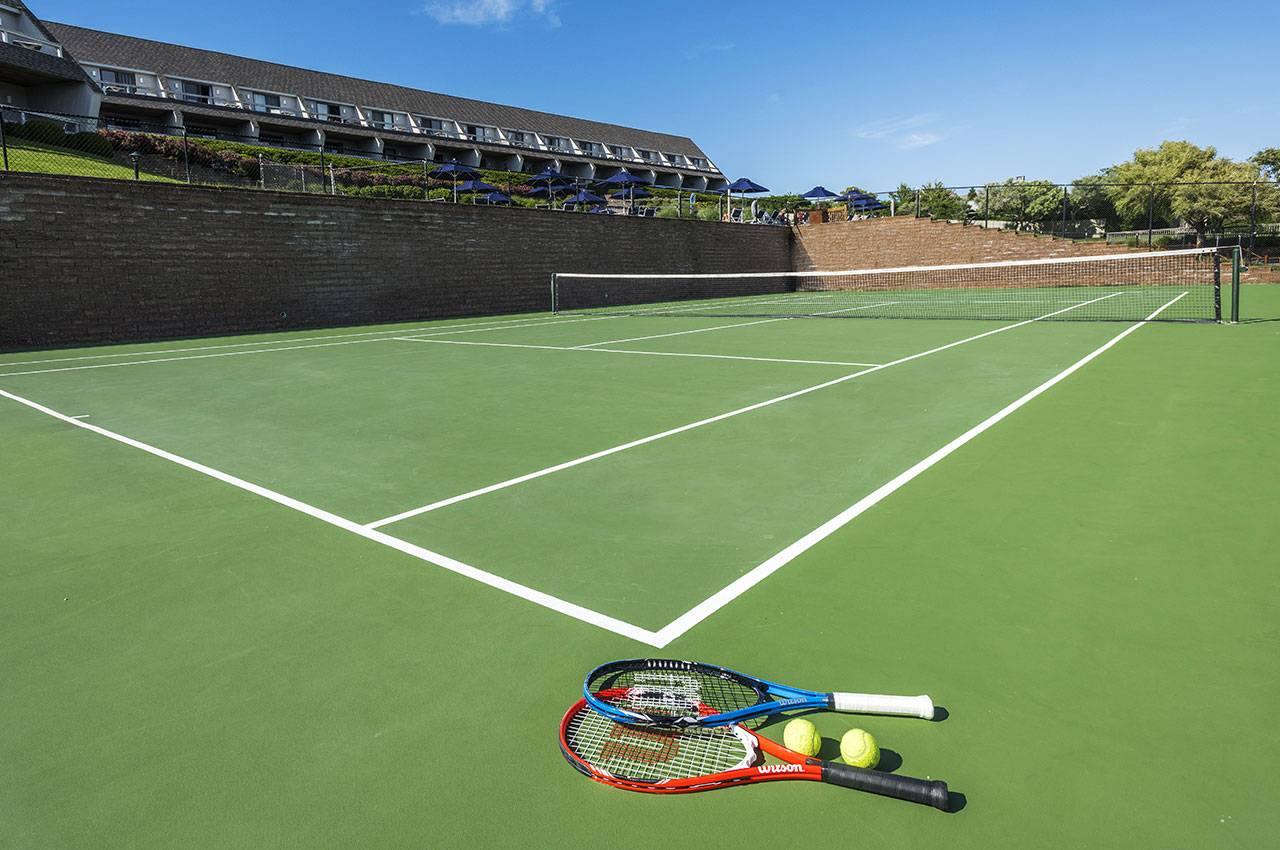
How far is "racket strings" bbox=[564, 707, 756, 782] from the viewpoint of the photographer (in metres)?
2.34

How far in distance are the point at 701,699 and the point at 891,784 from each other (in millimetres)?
676

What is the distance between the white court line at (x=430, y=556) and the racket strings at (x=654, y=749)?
0.62 m

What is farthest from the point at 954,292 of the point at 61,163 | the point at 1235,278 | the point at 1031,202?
the point at 1031,202

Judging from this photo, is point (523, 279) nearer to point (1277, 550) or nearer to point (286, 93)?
point (1277, 550)

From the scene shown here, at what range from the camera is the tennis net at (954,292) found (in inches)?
743

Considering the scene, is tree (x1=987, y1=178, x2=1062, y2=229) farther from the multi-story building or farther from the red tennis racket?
the red tennis racket

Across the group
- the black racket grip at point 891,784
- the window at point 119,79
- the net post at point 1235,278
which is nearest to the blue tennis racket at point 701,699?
the black racket grip at point 891,784

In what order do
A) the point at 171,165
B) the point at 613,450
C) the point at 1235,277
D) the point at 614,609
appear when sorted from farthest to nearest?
the point at 171,165 < the point at 1235,277 < the point at 613,450 < the point at 614,609

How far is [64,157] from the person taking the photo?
18203 mm

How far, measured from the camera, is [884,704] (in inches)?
99.1

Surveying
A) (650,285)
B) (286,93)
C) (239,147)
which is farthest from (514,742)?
(286,93)

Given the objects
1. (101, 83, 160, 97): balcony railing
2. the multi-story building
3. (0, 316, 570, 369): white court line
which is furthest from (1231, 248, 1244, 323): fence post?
(101, 83, 160, 97): balcony railing

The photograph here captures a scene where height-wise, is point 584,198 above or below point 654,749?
above

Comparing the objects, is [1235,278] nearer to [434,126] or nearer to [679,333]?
[679,333]
